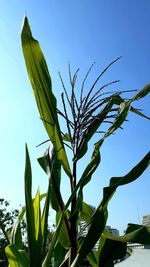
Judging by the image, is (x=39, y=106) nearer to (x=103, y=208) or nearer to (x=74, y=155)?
(x=74, y=155)

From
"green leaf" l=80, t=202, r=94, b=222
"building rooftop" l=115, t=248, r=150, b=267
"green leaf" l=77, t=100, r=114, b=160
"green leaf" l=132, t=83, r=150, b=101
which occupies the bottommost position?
"building rooftop" l=115, t=248, r=150, b=267

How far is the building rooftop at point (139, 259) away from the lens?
164 cm

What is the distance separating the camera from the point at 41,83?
124cm

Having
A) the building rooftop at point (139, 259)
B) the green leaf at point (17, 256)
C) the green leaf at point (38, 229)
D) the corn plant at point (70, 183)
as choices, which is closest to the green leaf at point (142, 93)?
the corn plant at point (70, 183)

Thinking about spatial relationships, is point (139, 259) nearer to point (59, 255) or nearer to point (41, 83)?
point (59, 255)

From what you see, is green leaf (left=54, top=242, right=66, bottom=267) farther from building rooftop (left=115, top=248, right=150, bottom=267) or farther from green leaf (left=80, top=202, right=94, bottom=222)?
building rooftop (left=115, top=248, right=150, bottom=267)

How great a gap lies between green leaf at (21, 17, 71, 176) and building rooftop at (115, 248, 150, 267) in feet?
2.09

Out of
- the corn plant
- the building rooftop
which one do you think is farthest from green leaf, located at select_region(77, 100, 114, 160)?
the building rooftop

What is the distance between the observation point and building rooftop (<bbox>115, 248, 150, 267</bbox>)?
164 cm

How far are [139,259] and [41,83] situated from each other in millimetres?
892

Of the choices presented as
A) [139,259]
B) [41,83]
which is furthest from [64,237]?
[139,259]

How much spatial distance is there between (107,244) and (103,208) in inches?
5.2

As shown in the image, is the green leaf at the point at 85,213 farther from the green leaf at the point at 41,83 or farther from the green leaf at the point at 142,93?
the green leaf at the point at 142,93

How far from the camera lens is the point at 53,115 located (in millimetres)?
1242
